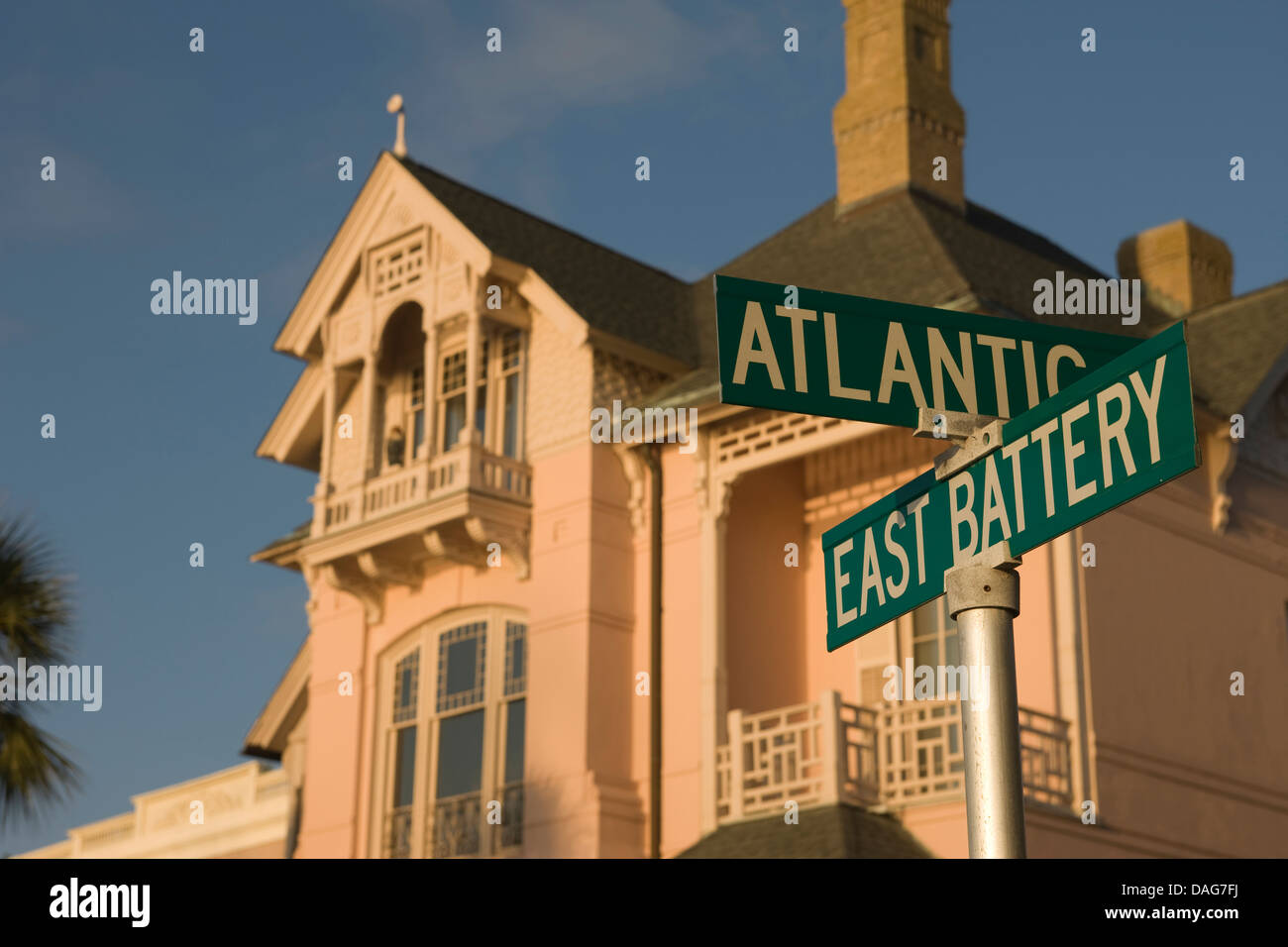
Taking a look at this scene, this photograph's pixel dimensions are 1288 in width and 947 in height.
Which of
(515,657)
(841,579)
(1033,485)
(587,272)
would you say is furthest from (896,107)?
(1033,485)

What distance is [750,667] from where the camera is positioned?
19250 millimetres

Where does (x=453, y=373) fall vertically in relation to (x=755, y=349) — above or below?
above

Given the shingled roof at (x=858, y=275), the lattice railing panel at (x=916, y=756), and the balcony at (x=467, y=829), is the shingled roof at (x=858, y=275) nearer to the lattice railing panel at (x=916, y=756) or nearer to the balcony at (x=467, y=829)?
the lattice railing panel at (x=916, y=756)

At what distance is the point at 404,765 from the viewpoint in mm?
21172

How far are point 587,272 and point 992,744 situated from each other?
18083 millimetres

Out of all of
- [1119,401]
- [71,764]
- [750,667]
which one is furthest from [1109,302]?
[1119,401]

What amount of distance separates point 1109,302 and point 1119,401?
20.3m

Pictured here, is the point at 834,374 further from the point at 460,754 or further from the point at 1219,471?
the point at 460,754

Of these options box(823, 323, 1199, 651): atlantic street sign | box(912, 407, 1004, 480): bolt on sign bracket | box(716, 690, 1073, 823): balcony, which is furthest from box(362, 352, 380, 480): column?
box(912, 407, 1004, 480): bolt on sign bracket

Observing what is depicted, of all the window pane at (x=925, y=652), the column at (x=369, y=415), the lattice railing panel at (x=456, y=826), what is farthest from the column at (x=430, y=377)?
the window pane at (x=925, y=652)

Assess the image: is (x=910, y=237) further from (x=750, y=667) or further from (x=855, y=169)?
(x=750, y=667)

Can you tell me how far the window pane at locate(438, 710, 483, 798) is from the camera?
20.1m

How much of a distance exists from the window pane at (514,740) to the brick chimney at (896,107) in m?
8.01

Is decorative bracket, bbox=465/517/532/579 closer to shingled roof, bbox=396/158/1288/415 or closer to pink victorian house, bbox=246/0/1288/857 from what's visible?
pink victorian house, bbox=246/0/1288/857
